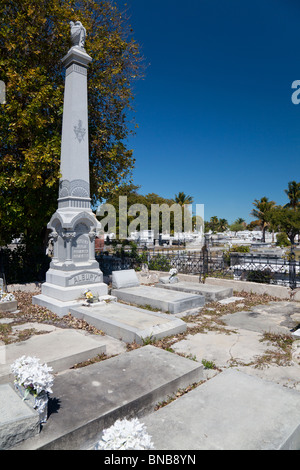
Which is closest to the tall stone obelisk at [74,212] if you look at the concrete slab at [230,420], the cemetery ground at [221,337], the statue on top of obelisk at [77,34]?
the statue on top of obelisk at [77,34]

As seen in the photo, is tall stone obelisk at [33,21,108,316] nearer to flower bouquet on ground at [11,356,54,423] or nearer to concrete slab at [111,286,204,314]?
concrete slab at [111,286,204,314]

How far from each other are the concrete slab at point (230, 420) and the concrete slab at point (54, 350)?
2208 millimetres

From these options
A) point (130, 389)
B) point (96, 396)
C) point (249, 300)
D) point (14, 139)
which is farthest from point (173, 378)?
point (14, 139)

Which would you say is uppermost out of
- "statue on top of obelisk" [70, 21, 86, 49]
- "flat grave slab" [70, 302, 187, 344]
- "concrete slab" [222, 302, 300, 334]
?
"statue on top of obelisk" [70, 21, 86, 49]

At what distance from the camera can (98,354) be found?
17.0 feet

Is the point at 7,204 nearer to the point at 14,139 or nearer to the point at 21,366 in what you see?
the point at 14,139

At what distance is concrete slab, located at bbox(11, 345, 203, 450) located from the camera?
9.21 feet

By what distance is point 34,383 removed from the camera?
2.84 m

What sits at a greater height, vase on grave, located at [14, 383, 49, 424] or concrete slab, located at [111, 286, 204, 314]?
vase on grave, located at [14, 383, 49, 424]

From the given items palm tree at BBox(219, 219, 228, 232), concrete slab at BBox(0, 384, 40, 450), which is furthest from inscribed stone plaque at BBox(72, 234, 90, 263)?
palm tree at BBox(219, 219, 228, 232)

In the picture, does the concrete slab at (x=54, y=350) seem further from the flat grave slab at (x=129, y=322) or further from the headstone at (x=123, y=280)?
the headstone at (x=123, y=280)

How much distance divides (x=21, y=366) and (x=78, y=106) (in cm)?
880

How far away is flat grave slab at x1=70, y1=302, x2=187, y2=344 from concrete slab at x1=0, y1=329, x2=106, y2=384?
899 mm

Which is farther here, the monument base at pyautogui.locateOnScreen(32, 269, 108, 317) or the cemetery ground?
the monument base at pyautogui.locateOnScreen(32, 269, 108, 317)
